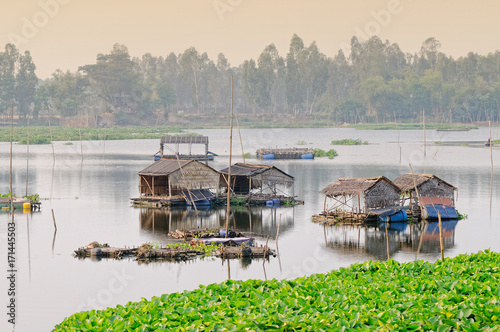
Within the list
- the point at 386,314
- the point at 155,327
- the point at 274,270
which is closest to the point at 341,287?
the point at 386,314

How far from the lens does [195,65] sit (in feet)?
544

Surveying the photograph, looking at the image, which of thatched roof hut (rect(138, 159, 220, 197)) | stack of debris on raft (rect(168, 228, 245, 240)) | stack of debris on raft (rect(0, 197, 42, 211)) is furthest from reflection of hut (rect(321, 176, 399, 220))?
stack of debris on raft (rect(0, 197, 42, 211))

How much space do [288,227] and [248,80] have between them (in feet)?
373

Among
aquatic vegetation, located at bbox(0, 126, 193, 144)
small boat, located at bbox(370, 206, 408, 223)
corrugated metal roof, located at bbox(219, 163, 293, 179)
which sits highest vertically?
aquatic vegetation, located at bbox(0, 126, 193, 144)

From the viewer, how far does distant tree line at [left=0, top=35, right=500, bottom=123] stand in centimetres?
14450

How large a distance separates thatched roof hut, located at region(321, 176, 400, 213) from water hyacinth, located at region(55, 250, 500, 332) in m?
17.2

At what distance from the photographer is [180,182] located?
139 ft

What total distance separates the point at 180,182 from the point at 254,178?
436 cm

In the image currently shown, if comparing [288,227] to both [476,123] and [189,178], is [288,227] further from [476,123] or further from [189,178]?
[476,123]

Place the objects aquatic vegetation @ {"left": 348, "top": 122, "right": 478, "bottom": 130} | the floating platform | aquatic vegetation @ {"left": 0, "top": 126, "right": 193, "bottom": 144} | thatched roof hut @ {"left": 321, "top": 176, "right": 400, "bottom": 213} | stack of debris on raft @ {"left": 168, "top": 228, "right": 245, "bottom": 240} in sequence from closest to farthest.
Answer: stack of debris on raft @ {"left": 168, "top": 228, "right": 245, "bottom": 240} < thatched roof hut @ {"left": 321, "top": 176, "right": 400, "bottom": 213} < the floating platform < aquatic vegetation @ {"left": 0, "top": 126, "right": 193, "bottom": 144} < aquatic vegetation @ {"left": 348, "top": 122, "right": 478, "bottom": 130}

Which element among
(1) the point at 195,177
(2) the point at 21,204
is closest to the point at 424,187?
(1) the point at 195,177

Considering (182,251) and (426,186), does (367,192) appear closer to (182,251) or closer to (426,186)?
(426,186)

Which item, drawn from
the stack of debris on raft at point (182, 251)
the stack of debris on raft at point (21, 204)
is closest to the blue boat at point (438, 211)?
the stack of debris on raft at point (182, 251)

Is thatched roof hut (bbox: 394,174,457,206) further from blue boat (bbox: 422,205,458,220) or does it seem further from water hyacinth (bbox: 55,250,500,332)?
water hyacinth (bbox: 55,250,500,332)
